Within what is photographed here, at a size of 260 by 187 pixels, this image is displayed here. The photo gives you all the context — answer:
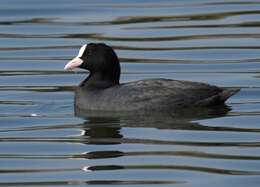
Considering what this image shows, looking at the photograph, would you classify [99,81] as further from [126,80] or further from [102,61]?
[126,80]

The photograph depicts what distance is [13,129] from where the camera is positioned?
51.9 feet

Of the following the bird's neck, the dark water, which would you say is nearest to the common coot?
the bird's neck

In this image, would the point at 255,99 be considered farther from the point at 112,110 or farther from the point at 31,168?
the point at 31,168

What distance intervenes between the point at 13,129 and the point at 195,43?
21.8 ft

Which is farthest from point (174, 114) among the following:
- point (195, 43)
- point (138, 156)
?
point (195, 43)

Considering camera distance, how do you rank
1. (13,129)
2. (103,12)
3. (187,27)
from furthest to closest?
(103,12) → (187,27) → (13,129)

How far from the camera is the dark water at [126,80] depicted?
13180 mm

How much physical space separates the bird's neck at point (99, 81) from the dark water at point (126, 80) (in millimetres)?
381

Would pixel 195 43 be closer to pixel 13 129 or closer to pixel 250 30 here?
pixel 250 30

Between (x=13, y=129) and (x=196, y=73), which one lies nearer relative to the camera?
(x=13, y=129)

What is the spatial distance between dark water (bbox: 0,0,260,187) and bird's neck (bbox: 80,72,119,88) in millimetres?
381

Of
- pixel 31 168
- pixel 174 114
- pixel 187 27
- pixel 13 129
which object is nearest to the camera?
pixel 31 168

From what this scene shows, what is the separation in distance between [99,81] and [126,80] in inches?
65.9

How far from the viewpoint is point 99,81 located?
17719mm
